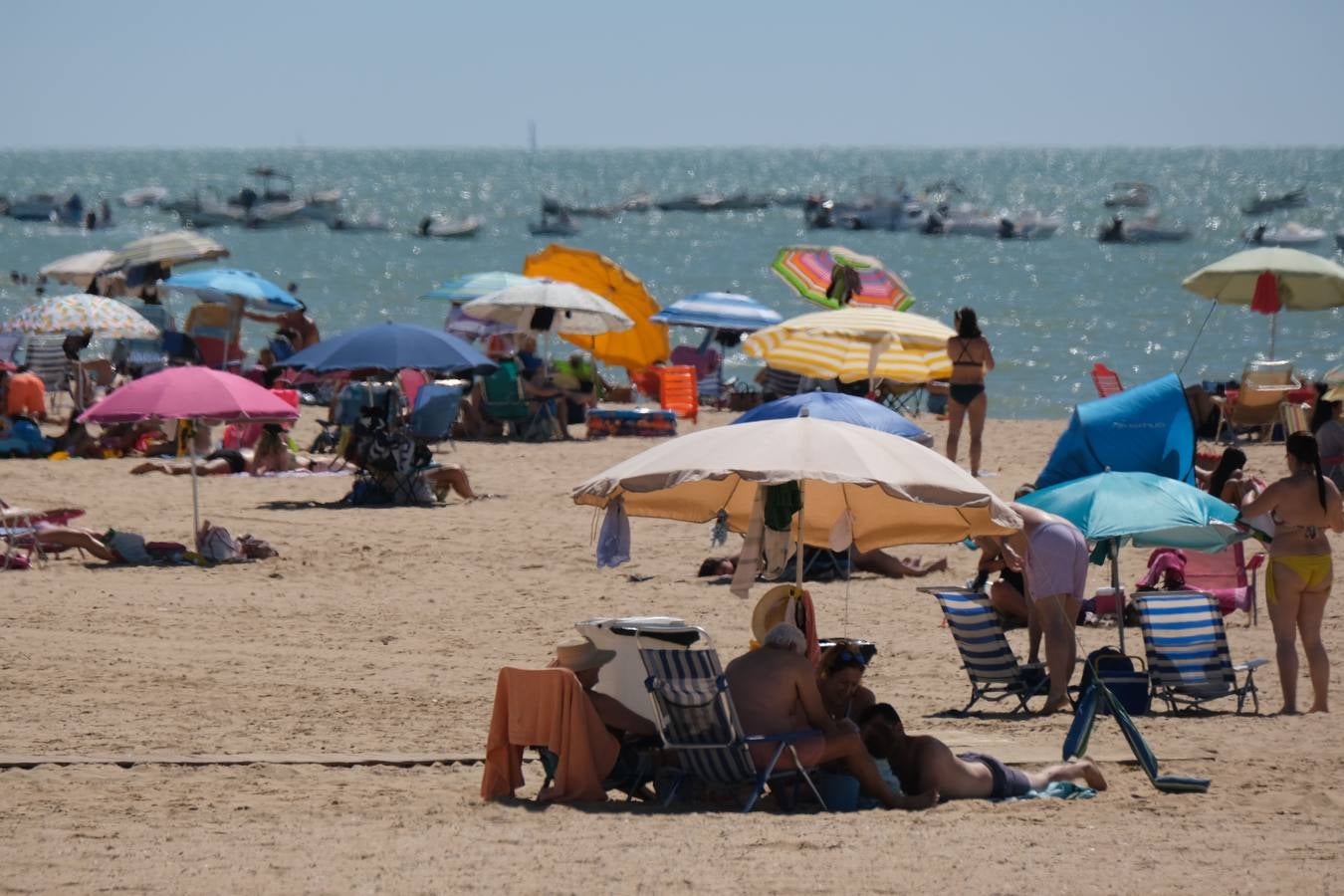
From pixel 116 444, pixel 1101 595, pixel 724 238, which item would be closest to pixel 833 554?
pixel 1101 595

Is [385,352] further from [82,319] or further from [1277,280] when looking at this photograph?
[1277,280]

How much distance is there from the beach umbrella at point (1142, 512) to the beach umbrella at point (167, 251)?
1486 centimetres

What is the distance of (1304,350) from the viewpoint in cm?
3353

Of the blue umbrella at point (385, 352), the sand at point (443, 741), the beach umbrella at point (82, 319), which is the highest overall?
the blue umbrella at point (385, 352)

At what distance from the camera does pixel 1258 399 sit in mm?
17000

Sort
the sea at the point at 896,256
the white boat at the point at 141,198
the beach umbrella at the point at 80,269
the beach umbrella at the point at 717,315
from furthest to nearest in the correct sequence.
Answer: the white boat at the point at 141,198 < the sea at the point at 896,256 < the beach umbrella at the point at 80,269 < the beach umbrella at the point at 717,315

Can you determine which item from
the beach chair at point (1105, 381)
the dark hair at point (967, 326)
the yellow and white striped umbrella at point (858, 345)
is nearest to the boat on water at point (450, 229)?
the beach chair at point (1105, 381)

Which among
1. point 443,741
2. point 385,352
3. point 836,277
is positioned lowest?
point 443,741

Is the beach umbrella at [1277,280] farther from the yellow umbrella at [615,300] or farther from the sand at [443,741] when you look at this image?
the yellow umbrella at [615,300]

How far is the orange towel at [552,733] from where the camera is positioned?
20.6ft

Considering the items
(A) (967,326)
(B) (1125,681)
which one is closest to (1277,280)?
(A) (967,326)

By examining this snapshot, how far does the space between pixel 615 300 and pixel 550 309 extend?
197 cm

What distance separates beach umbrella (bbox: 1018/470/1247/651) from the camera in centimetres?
784

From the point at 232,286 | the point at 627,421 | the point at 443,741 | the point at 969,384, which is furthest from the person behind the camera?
the point at 232,286
